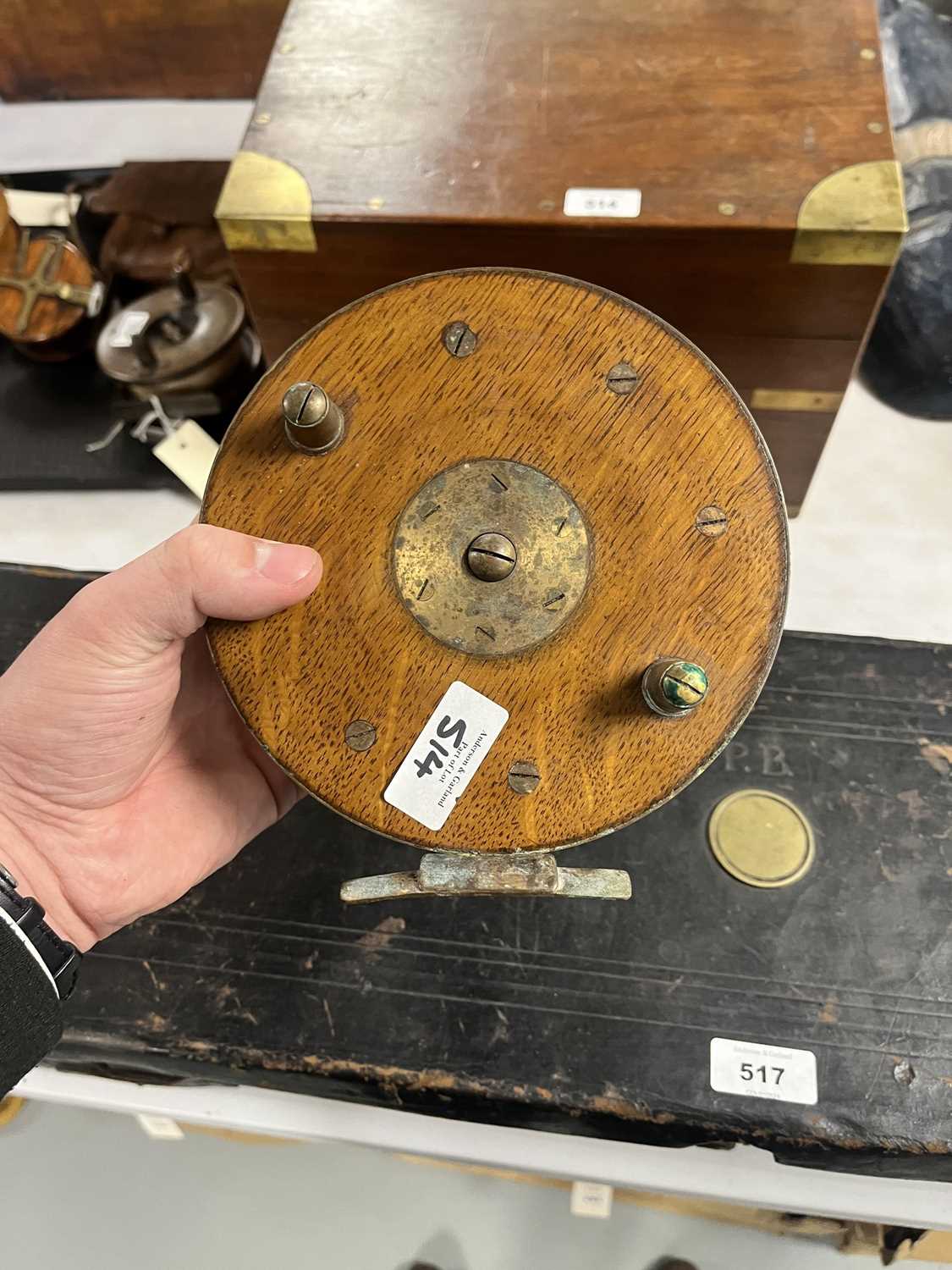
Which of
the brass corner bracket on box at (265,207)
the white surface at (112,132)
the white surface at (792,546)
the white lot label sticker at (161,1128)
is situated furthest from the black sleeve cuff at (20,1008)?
the white surface at (112,132)

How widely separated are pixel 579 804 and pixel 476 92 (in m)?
1.04

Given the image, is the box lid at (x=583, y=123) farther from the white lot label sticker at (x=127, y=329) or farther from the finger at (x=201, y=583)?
the finger at (x=201, y=583)

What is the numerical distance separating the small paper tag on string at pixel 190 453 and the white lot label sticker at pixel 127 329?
162 mm

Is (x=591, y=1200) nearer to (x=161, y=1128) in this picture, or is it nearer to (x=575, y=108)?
(x=161, y=1128)

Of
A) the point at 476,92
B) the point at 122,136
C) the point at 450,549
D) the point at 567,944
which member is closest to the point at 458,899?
the point at 567,944

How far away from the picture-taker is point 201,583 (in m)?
0.78

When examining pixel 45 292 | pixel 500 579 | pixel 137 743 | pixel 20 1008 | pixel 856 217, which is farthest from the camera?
pixel 45 292

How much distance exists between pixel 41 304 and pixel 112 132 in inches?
24.4

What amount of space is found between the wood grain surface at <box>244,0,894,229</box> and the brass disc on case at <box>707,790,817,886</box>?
715mm

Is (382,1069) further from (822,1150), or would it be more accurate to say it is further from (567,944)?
(822,1150)

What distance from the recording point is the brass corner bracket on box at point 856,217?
3.70 feet

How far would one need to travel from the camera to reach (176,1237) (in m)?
1.50

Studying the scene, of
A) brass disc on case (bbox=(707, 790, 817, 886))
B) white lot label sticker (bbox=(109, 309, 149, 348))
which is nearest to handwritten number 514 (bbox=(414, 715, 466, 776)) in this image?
brass disc on case (bbox=(707, 790, 817, 886))

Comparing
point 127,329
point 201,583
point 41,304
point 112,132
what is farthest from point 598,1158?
point 112,132
